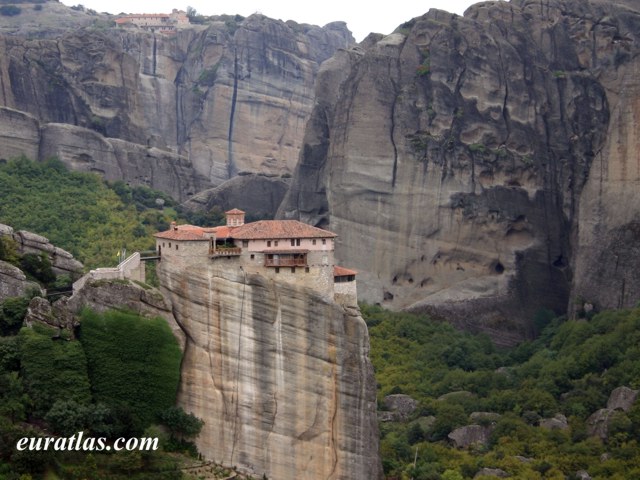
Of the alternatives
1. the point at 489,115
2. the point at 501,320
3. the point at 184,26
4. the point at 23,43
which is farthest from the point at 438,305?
the point at 184,26

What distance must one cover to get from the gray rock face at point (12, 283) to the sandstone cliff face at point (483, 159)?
3245cm

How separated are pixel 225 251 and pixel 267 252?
1537mm

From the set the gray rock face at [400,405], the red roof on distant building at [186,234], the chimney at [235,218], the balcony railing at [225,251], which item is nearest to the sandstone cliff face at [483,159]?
the gray rock face at [400,405]

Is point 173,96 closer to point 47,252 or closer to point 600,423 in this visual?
point 47,252

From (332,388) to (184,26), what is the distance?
76756mm

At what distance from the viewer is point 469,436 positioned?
80.6 meters

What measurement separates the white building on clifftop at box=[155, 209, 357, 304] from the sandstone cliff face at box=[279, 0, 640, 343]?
97.0ft

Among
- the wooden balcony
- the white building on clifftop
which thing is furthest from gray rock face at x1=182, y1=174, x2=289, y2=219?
the wooden balcony

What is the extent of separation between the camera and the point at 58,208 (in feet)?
322

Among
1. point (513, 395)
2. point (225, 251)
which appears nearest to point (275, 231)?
point (225, 251)

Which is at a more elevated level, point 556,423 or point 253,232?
point 253,232

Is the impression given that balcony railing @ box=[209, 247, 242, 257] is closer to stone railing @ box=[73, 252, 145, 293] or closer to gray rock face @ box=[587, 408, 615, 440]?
stone railing @ box=[73, 252, 145, 293]

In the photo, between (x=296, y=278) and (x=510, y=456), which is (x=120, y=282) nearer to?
(x=296, y=278)

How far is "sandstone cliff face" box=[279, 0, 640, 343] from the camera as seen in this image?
3880 inches
